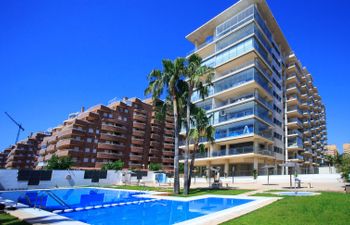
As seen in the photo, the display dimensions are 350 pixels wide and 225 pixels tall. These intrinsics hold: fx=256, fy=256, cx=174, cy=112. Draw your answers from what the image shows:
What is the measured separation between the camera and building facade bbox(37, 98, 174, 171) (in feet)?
250

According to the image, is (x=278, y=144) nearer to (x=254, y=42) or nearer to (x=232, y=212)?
(x=254, y=42)

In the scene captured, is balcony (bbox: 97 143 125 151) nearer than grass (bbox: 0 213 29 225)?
No

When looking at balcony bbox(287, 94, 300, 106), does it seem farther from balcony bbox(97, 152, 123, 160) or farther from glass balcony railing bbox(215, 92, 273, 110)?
balcony bbox(97, 152, 123, 160)

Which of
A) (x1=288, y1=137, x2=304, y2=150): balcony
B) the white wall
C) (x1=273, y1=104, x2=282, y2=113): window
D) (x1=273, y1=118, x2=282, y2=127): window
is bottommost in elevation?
the white wall

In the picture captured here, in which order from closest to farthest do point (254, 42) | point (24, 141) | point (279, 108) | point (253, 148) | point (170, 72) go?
point (170, 72), point (253, 148), point (254, 42), point (279, 108), point (24, 141)

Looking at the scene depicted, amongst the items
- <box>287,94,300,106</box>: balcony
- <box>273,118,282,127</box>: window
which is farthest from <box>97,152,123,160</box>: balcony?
<box>287,94,300,106</box>: balcony

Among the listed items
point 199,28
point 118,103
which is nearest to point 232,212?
point 199,28

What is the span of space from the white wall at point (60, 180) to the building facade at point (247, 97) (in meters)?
17.3

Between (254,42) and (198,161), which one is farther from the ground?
(254,42)

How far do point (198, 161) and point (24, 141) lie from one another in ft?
Result: 366

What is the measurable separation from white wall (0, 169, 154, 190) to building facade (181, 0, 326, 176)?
17274 mm

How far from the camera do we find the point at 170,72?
24.9m

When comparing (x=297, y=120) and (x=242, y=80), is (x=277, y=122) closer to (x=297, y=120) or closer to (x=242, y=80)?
(x=297, y=120)

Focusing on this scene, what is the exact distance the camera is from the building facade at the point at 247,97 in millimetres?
44531
